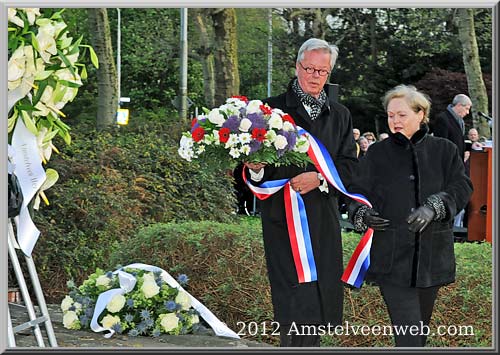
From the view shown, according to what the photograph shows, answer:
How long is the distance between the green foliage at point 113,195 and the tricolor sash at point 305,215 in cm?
390

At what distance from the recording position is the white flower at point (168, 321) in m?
7.20

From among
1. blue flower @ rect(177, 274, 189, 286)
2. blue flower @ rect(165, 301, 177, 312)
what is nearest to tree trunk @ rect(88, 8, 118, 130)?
blue flower @ rect(177, 274, 189, 286)

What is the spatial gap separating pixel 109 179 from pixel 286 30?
18.6 ft

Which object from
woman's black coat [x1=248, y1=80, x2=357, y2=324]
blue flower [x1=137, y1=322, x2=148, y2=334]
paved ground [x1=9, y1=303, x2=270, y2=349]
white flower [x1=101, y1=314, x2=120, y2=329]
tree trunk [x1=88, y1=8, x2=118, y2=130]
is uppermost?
tree trunk [x1=88, y1=8, x2=118, y2=130]

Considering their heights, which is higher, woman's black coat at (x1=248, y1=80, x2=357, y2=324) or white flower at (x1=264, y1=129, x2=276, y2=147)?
white flower at (x1=264, y1=129, x2=276, y2=147)

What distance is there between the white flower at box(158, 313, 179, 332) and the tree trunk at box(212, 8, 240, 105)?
739 cm

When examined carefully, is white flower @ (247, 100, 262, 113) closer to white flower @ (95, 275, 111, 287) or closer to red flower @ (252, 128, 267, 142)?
red flower @ (252, 128, 267, 142)

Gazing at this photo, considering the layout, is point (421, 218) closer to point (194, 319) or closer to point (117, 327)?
point (194, 319)

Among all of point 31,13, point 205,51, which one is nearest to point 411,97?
point 31,13

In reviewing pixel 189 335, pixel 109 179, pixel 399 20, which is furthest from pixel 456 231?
pixel 189 335

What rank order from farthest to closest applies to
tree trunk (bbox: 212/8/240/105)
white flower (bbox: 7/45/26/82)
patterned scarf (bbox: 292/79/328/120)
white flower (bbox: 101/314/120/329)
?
1. tree trunk (bbox: 212/8/240/105)
2. white flower (bbox: 101/314/120/329)
3. patterned scarf (bbox: 292/79/328/120)
4. white flower (bbox: 7/45/26/82)

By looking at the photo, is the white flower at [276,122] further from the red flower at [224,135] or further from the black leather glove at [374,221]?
the black leather glove at [374,221]

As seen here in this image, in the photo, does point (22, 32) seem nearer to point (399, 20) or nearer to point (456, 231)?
point (456, 231)

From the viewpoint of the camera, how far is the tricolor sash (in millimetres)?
6234
